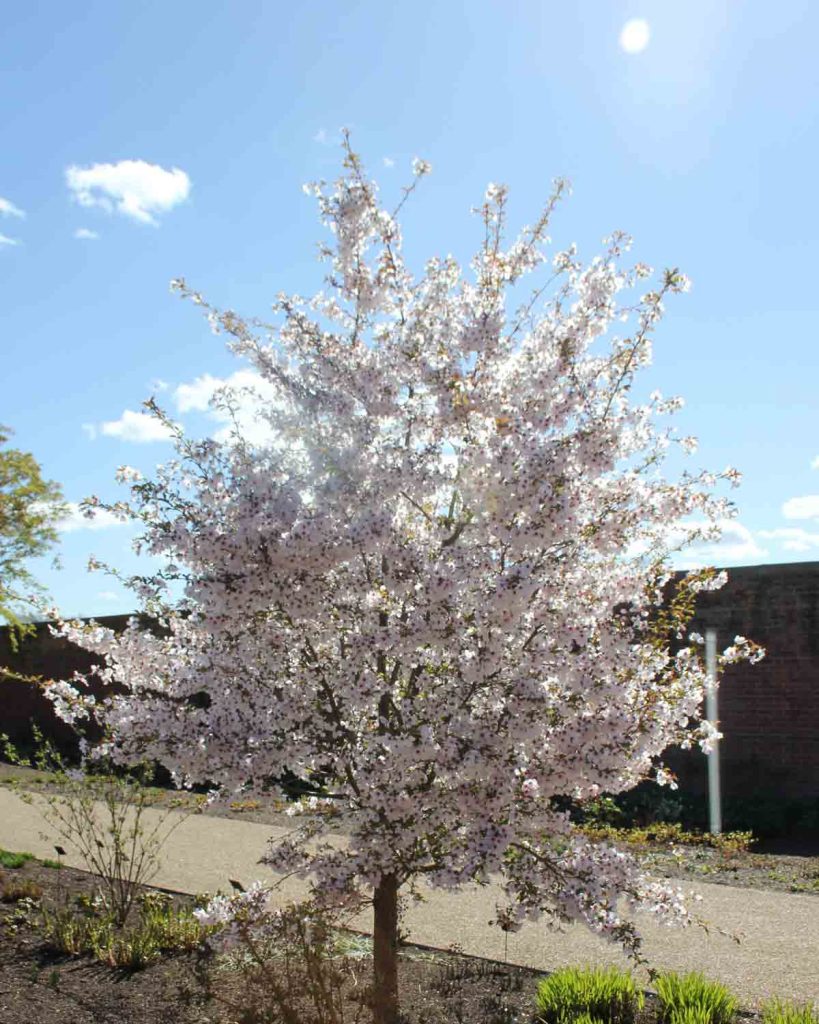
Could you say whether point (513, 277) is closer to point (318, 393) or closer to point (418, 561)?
point (318, 393)

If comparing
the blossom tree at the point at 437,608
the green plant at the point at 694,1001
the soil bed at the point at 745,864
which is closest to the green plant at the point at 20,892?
the soil bed at the point at 745,864

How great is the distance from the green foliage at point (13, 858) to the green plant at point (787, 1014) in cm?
615

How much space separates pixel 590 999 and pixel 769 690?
715 centimetres

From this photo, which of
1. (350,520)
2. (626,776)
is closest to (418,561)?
(350,520)

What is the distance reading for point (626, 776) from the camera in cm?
461

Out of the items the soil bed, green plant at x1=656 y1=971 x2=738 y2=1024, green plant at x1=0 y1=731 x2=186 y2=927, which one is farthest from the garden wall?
green plant at x1=656 y1=971 x2=738 y2=1024

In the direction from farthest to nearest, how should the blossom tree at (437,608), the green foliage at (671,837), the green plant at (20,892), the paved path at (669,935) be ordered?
the green foliage at (671,837) → the green plant at (20,892) → the paved path at (669,935) → the blossom tree at (437,608)

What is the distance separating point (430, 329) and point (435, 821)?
221cm

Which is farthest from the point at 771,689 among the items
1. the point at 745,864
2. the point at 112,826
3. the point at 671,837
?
the point at 112,826

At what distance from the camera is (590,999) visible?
15.5 ft

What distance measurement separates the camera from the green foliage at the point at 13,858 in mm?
8523

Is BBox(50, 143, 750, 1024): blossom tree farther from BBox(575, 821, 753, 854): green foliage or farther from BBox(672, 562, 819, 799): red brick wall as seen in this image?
BBox(672, 562, 819, 799): red brick wall

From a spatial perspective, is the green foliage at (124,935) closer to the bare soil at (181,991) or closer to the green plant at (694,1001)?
the bare soil at (181,991)

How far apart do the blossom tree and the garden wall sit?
21.9 feet
